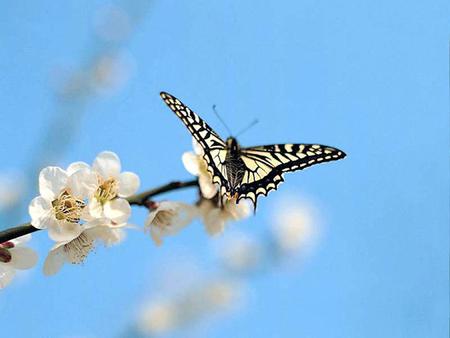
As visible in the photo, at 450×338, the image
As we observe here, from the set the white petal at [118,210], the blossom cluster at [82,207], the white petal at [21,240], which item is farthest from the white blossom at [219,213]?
the white petal at [21,240]

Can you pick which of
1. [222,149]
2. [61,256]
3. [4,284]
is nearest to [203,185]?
[222,149]

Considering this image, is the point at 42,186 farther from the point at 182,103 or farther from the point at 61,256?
the point at 182,103

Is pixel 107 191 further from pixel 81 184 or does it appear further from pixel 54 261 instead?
pixel 54 261

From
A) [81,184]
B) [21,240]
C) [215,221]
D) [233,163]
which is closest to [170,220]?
[215,221]

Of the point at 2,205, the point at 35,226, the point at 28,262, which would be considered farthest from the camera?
the point at 2,205

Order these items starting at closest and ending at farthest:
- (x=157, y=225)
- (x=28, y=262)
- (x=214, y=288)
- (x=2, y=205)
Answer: (x=28, y=262) → (x=157, y=225) → (x=2, y=205) → (x=214, y=288)

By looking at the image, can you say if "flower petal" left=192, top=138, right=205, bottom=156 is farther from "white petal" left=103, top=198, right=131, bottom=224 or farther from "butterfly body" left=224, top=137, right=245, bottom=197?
"white petal" left=103, top=198, right=131, bottom=224

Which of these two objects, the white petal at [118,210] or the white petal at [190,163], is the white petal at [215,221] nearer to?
the white petal at [190,163]
